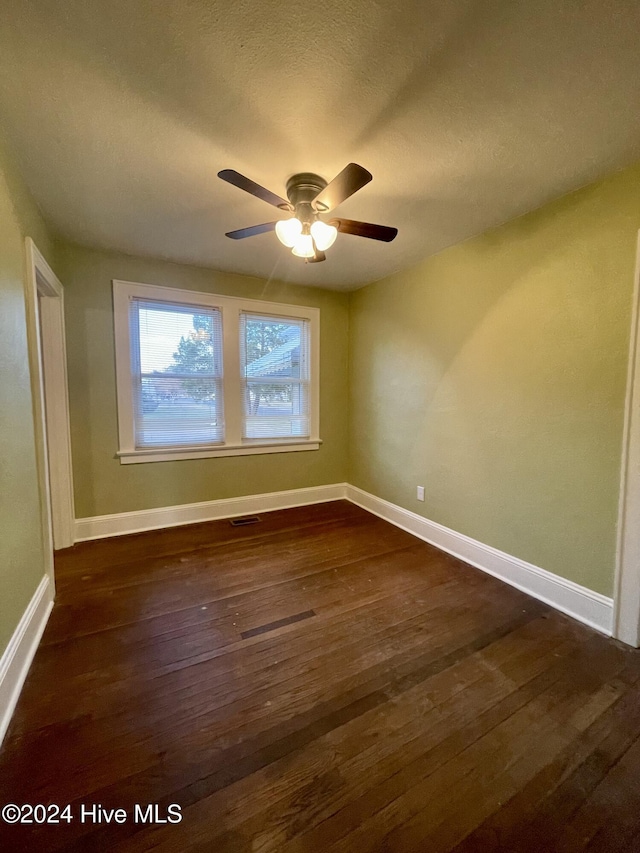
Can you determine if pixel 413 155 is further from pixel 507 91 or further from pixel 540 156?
pixel 540 156

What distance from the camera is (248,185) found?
1.53 m

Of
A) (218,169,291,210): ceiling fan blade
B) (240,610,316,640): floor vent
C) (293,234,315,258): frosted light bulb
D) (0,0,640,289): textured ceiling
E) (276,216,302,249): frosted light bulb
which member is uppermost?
(0,0,640,289): textured ceiling

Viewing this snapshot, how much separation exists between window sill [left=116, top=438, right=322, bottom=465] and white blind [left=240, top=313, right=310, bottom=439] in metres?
0.11

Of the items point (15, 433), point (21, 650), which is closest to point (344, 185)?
point (15, 433)

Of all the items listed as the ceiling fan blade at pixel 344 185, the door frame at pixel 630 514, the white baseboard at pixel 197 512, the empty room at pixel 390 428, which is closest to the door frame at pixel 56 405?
the empty room at pixel 390 428

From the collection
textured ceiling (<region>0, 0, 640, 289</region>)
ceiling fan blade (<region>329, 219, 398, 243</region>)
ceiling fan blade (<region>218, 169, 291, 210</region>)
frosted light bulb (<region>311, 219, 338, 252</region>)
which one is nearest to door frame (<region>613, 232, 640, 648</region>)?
textured ceiling (<region>0, 0, 640, 289</region>)

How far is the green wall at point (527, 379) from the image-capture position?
1.87 metres

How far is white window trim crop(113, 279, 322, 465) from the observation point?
2.99 m

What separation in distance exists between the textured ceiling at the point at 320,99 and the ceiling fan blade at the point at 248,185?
241mm

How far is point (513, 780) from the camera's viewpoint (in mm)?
1176

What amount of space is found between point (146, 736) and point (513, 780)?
52.4 inches

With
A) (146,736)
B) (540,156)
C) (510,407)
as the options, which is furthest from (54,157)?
(510,407)

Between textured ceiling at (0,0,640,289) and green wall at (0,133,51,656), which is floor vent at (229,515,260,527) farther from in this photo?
textured ceiling at (0,0,640,289)

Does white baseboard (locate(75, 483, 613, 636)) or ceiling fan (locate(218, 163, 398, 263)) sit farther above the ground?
ceiling fan (locate(218, 163, 398, 263))
